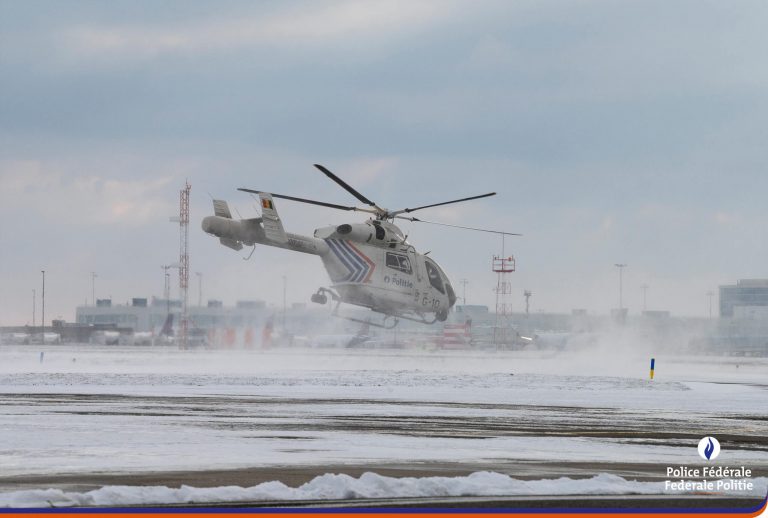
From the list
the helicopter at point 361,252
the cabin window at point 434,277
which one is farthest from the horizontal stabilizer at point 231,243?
the cabin window at point 434,277

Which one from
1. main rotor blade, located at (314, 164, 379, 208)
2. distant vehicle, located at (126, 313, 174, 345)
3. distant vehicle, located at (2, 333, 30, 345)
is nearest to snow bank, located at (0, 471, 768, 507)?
main rotor blade, located at (314, 164, 379, 208)

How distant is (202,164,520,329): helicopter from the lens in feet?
167

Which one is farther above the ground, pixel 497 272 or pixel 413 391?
pixel 497 272

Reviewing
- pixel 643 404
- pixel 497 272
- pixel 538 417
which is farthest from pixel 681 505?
pixel 497 272

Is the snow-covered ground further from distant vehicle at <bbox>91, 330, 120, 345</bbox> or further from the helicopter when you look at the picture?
distant vehicle at <bbox>91, 330, 120, 345</bbox>

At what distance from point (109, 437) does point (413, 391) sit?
75.2 ft

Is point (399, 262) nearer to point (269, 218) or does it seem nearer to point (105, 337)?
point (269, 218)

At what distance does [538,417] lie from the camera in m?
30.6

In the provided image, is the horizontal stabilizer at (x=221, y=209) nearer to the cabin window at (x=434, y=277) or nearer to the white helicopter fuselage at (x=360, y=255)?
the white helicopter fuselage at (x=360, y=255)

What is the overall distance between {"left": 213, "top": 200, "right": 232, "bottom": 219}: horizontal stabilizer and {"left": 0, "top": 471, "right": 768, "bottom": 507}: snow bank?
36.4 metres

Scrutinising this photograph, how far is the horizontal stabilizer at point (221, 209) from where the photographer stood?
5091 cm

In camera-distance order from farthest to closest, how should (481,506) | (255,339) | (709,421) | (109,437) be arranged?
1. (255,339)
2. (709,421)
3. (109,437)
4. (481,506)

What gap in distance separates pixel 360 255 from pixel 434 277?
591 centimetres

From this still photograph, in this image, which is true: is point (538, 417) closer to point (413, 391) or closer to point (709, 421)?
point (709, 421)
